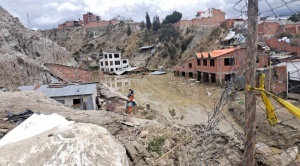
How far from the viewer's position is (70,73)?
23281mm

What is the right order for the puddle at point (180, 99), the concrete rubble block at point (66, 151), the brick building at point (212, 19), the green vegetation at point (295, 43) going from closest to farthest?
the concrete rubble block at point (66, 151)
the puddle at point (180, 99)
the green vegetation at point (295, 43)
the brick building at point (212, 19)

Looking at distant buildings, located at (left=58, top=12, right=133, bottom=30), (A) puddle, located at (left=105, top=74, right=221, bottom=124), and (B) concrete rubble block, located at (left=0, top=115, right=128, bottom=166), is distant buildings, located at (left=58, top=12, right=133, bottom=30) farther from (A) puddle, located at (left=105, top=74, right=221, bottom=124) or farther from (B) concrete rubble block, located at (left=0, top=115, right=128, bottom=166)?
(B) concrete rubble block, located at (left=0, top=115, right=128, bottom=166)

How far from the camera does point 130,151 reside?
5.03m

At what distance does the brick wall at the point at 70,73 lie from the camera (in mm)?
23328

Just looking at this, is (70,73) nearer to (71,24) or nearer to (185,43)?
(185,43)

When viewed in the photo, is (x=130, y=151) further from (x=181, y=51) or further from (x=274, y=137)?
(x=181, y=51)

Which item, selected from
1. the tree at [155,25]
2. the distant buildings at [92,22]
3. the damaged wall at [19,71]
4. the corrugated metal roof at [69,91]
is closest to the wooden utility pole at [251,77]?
the corrugated metal roof at [69,91]

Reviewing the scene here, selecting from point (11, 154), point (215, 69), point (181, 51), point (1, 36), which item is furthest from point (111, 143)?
point (181, 51)

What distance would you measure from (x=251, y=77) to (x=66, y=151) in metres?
2.27

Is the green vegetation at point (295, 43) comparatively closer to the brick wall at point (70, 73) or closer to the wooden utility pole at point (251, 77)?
the brick wall at point (70, 73)

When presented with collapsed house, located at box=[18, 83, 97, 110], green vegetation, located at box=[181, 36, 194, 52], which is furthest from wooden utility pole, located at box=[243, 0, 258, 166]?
green vegetation, located at box=[181, 36, 194, 52]

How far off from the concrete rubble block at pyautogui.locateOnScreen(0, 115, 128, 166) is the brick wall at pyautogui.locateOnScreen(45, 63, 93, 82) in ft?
66.4

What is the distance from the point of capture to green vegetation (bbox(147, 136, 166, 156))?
5645mm

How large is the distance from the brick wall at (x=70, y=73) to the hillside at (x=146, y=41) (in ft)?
67.6
